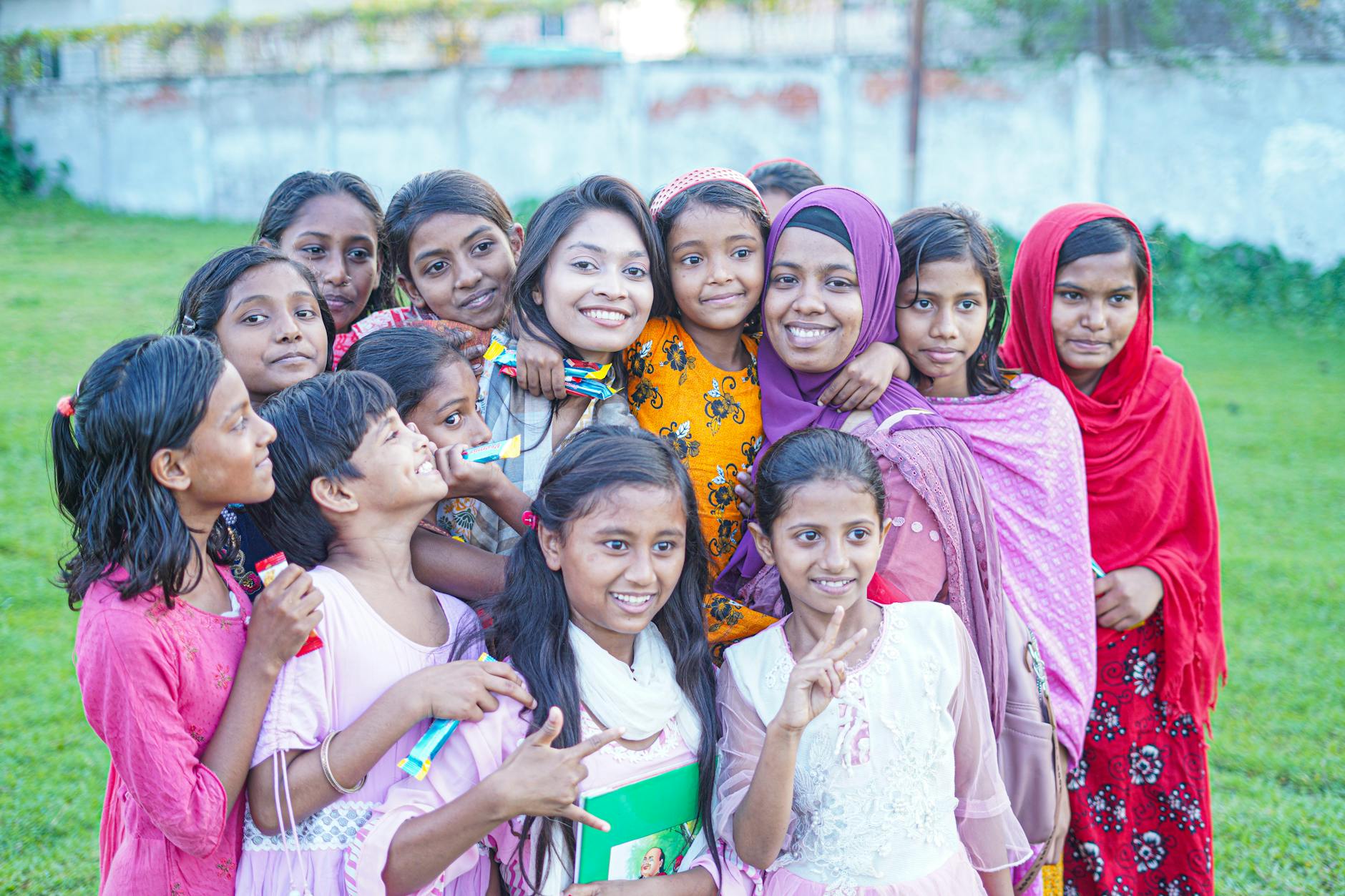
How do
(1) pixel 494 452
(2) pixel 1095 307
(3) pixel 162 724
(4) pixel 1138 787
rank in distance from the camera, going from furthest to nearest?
(4) pixel 1138 787, (2) pixel 1095 307, (1) pixel 494 452, (3) pixel 162 724

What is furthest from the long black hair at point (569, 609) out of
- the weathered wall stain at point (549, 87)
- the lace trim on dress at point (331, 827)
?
the weathered wall stain at point (549, 87)

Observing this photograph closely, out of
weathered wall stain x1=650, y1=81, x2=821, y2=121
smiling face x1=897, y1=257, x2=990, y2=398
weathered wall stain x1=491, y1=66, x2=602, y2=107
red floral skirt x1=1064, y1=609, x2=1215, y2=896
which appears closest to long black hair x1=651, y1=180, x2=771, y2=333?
smiling face x1=897, y1=257, x2=990, y2=398

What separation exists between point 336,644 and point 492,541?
23.2 inches

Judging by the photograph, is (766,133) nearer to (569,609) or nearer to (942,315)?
(942,315)

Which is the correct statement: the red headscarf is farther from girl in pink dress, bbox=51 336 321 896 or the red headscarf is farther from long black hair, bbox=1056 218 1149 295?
girl in pink dress, bbox=51 336 321 896

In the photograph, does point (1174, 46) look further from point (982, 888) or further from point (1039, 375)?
point (982, 888)

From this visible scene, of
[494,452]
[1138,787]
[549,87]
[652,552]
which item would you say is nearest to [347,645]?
[494,452]

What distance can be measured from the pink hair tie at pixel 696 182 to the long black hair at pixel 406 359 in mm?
652

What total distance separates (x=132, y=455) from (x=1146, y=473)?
2.53 meters

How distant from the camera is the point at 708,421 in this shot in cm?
264

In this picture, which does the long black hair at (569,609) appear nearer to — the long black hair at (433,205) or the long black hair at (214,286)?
the long black hair at (214,286)

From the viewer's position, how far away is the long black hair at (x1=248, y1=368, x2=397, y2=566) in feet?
7.16

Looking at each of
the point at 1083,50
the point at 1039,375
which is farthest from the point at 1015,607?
the point at 1083,50

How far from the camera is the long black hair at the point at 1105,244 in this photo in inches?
116
